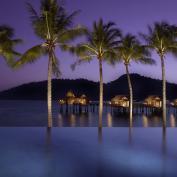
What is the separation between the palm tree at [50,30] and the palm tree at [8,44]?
1370mm

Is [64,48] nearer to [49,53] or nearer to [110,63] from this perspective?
[49,53]

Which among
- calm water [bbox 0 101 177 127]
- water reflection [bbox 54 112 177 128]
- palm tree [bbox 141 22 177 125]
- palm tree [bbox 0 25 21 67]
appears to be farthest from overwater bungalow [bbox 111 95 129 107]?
palm tree [bbox 0 25 21 67]

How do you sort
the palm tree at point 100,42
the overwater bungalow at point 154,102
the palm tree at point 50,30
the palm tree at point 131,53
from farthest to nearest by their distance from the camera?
the overwater bungalow at point 154,102 < the palm tree at point 131,53 < the palm tree at point 100,42 < the palm tree at point 50,30

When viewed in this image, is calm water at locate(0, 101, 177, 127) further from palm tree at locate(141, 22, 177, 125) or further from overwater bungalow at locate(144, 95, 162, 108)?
palm tree at locate(141, 22, 177, 125)

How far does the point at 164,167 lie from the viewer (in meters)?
8.29

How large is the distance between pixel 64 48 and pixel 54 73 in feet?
5.84

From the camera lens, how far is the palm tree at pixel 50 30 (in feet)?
66.9

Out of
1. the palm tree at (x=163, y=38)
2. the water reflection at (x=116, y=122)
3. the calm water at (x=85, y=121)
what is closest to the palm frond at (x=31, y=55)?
the palm tree at (x=163, y=38)

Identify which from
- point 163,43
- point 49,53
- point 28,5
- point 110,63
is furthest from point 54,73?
point 163,43

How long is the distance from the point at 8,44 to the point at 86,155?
13.8m

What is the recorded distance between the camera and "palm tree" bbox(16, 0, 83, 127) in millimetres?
20391

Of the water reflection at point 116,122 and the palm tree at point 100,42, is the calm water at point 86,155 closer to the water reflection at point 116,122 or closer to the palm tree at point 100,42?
the palm tree at point 100,42

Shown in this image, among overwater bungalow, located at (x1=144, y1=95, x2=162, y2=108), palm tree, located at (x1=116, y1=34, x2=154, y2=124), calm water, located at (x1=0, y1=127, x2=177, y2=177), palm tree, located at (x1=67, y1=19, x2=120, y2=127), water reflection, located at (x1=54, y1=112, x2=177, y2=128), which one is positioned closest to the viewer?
calm water, located at (x1=0, y1=127, x2=177, y2=177)

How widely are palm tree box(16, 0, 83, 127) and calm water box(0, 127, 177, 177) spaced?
24.1 feet
